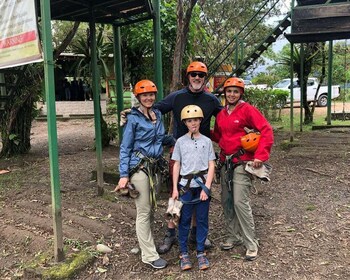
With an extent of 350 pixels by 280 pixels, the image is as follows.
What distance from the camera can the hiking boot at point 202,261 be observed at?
370 cm

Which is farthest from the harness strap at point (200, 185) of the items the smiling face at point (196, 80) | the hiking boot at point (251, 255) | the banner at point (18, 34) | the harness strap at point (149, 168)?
the banner at point (18, 34)

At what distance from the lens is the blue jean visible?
146 inches

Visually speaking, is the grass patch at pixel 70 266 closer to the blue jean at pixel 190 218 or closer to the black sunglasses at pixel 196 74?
the blue jean at pixel 190 218

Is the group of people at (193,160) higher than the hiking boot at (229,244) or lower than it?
higher

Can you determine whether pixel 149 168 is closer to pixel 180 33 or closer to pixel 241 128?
pixel 241 128

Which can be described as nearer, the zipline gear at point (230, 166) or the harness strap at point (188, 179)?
the harness strap at point (188, 179)

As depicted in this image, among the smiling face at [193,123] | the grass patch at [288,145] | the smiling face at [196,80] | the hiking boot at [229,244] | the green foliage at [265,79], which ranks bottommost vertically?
the hiking boot at [229,244]

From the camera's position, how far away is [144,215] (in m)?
3.72

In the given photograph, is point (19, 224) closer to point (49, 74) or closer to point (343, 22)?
point (49, 74)

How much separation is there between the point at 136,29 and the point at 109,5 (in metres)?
5.23

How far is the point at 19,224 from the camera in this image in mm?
4789

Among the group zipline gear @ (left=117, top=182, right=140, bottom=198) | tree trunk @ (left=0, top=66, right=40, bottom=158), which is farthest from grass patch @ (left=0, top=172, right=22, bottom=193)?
zipline gear @ (left=117, top=182, right=140, bottom=198)

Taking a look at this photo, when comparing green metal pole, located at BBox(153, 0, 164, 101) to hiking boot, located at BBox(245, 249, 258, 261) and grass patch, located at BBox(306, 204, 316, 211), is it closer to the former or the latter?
grass patch, located at BBox(306, 204, 316, 211)

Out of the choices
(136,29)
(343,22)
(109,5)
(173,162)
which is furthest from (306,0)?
(173,162)
